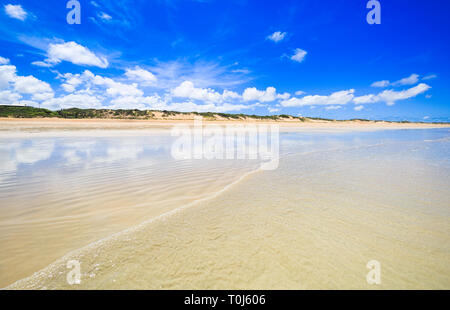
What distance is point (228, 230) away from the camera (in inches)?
102

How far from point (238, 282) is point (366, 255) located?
1.42 metres

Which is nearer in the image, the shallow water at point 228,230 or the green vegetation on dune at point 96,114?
the shallow water at point 228,230

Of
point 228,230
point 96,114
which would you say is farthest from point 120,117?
point 228,230

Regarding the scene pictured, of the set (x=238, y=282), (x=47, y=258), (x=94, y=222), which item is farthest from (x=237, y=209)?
(x=47, y=258)

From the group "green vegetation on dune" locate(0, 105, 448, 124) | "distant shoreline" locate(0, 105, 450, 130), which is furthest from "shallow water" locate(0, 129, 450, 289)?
"green vegetation on dune" locate(0, 105, 448, 124)

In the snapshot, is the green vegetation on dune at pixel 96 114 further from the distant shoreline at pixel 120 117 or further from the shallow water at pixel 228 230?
the shallow water at pixel 228 230

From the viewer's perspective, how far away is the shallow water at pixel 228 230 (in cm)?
182

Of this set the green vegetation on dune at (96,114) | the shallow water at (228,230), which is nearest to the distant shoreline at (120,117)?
the green vegetation on dune at (96,114)

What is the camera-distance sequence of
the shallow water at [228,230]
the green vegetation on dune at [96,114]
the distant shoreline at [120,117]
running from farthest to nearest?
the green vegetation on dune at [96,114], the distant shoreline at [120,117], the shallow water at [228,230]

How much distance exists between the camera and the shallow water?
1821mm

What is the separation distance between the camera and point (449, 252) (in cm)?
209

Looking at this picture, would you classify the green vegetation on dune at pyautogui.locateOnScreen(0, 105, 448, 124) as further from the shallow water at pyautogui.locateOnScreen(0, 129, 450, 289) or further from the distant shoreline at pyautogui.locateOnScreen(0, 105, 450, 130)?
the shallow water at pyautogui.locateOnScreen(0, 129, 450, 289)

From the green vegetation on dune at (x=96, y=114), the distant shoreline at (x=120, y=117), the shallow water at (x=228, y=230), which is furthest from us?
the green vegetation on dune at (x=96, y=114)
